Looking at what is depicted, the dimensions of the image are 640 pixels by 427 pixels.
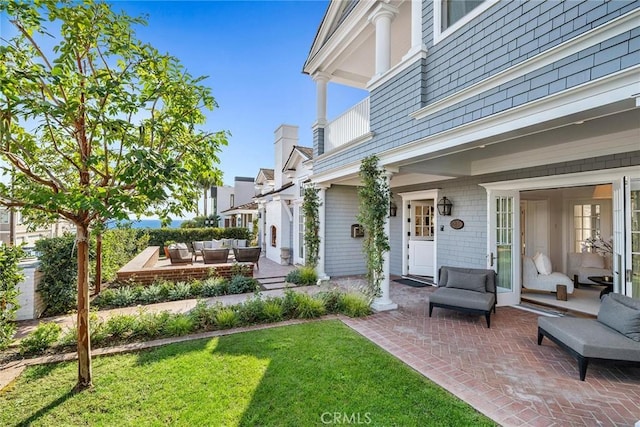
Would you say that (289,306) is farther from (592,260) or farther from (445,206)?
(592,260)

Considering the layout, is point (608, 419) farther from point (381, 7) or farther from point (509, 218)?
point (381, 7)

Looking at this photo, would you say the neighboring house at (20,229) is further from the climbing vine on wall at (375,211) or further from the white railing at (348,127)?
the white railing at (348,127)

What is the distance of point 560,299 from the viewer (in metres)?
6.86

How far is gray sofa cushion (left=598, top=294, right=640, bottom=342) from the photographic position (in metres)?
3.62

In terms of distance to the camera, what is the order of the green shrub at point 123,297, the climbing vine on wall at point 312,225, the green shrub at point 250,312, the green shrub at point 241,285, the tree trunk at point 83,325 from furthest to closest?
the climbing vine on wall at point 312,225 → the green shrub at point 241,285 → the green shrub at point 123,297 → the green shrub at point 250,312 → the tree trunk at point 83,325

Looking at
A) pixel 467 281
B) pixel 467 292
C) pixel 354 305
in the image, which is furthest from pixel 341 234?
pixel 467 292

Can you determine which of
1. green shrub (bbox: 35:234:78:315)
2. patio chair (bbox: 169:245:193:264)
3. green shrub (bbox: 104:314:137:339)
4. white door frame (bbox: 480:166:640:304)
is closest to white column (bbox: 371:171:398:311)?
white door frame (bbox: 480:166:640:304)

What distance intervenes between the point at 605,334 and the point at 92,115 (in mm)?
6601

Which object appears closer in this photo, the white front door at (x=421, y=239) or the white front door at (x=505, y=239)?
the white front door at (x=505, y=239)

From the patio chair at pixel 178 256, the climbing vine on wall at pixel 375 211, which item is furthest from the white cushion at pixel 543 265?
the patio chair at pixel 178 256

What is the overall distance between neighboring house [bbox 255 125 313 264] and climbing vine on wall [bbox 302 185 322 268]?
64.2 inches

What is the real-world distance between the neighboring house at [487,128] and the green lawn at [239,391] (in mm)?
2931

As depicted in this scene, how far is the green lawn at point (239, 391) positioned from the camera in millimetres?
2949

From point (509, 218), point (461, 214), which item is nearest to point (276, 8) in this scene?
point (461, 214)
